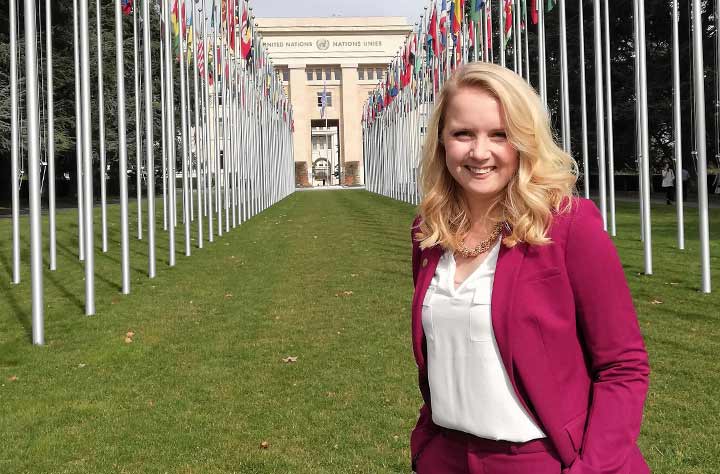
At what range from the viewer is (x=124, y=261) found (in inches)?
478

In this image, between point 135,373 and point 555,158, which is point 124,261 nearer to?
point 135,373

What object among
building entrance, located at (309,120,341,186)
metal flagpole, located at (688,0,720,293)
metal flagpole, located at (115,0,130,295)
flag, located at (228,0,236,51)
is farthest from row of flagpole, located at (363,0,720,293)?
building entrance, located at (309,120,341,186)

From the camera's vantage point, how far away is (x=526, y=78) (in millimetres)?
23719

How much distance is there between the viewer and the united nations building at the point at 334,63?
98750mm

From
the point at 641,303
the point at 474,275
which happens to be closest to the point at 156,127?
the point at 641,303

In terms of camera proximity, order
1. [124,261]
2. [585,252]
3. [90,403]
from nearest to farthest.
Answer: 1. [585,252]
2. [90,403]
3. [124,261]

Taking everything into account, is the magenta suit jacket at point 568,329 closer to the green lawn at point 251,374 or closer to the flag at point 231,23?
the green lawn at point 251,374

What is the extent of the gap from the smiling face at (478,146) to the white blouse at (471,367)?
0.15 metres

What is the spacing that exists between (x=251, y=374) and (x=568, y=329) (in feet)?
17.8

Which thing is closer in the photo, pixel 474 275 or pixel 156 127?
pixel 474 275

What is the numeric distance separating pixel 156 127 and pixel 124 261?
31.2 m

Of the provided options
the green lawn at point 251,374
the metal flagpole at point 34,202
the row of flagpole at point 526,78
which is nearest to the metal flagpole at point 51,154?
the green lawn at point 251,374

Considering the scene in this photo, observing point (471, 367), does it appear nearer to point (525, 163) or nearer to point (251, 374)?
point (525, 163)

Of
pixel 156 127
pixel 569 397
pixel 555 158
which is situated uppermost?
pixel 156 127
